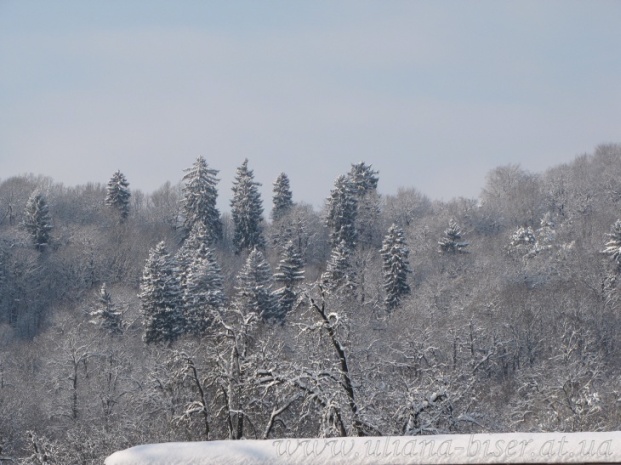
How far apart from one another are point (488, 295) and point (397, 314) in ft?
21.5

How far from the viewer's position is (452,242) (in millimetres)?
75750

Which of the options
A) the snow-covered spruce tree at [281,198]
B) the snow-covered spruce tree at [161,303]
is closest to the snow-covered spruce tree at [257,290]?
the snow-covered spruce tree at [161,303]

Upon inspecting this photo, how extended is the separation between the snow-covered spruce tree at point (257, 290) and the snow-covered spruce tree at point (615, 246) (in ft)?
76.8

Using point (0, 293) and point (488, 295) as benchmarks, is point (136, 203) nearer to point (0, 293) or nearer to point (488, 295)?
point (0, 293)

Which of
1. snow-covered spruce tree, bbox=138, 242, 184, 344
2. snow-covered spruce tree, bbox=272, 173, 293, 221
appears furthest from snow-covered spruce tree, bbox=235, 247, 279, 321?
snow-covered spruce tree, bbox=272, 173, 293, 221

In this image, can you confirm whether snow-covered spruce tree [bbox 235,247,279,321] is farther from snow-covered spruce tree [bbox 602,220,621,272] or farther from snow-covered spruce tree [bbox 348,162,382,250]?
snow-covered spruce tree [bbox 602,220,621,272]

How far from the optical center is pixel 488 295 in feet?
210

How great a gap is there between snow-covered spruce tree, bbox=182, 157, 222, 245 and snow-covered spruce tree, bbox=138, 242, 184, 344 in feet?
51.3

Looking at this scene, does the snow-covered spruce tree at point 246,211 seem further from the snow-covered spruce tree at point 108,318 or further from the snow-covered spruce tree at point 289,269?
the snow-covered spruce tree at point 108,318

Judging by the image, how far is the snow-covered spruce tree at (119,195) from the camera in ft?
278

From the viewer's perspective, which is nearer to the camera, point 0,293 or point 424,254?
point 0,293

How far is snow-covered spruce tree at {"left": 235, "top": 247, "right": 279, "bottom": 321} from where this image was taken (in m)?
57.6

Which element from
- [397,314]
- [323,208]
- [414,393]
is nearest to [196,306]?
[397,314]

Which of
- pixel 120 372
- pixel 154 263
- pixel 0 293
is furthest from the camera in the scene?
pixel 0 293
